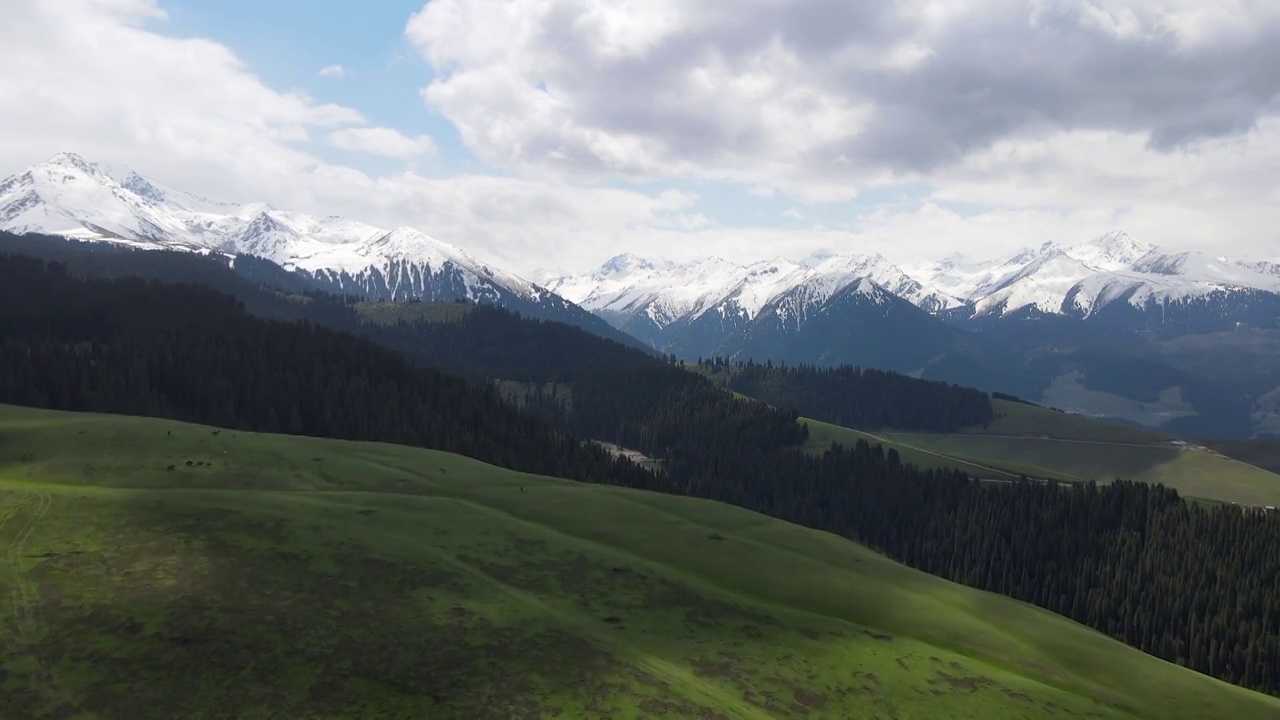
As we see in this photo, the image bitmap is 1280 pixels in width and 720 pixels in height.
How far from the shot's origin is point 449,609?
67.9 metres

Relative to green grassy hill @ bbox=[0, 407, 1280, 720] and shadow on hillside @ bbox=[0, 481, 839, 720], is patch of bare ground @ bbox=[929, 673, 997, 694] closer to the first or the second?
green grassy hill @ bbox=[0, 407, 1280, 720]

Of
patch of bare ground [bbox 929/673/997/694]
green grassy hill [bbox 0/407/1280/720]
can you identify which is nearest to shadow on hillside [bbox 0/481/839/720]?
green grassy hill [bbox 0/407/1280/720]

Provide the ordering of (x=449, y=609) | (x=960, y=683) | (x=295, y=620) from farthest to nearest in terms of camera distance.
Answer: (x=960, y=683) → (x=449, y=609) → (x=295, y=620)

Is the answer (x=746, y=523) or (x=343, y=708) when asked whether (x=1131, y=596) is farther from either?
(x=343, y=708)

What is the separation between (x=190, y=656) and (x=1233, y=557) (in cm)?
21385

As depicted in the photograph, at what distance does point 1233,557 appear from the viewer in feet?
633

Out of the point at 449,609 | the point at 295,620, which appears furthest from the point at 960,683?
the point at 295,620

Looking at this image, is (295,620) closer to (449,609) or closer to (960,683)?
(449,609)

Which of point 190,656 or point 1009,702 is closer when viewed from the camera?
point 190,656

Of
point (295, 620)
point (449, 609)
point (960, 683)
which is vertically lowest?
point (960, 683)

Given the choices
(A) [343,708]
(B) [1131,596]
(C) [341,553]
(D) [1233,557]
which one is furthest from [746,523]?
(D) [1233,557]

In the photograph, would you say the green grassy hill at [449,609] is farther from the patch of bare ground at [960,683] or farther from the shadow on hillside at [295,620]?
the patch of bare ground at [960,683]

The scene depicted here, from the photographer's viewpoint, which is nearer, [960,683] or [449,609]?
[449,609]

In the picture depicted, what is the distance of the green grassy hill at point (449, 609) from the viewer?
5522cm
